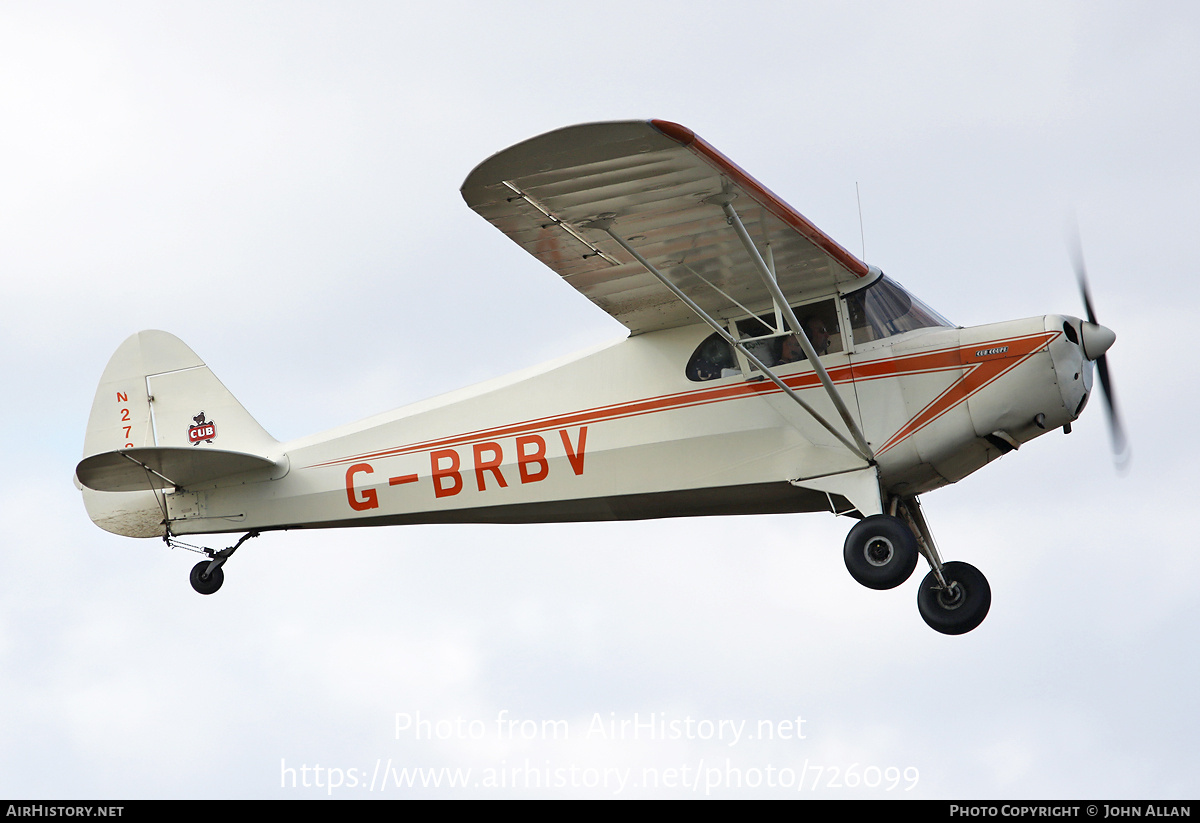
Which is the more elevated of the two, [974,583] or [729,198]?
[729,198]

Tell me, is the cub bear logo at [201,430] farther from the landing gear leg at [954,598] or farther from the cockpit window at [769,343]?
the landing gear leg at [954,598]

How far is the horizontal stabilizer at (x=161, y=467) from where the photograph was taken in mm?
10609

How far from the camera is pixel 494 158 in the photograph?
26.2 feet

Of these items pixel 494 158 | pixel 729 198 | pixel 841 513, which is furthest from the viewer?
pixel 841 513

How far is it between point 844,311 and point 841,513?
4.99 feet

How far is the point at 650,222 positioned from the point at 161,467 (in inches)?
195

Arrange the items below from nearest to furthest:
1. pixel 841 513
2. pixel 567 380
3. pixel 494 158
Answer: pixel 494 158 → pixel 841 513 → pixel 567 380

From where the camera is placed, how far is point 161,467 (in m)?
11.1

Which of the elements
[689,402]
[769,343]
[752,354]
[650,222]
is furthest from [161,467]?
[769,343]

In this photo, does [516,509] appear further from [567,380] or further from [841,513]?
[841,513]

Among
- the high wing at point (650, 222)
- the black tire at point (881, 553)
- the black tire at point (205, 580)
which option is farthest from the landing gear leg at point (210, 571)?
the black tire at point (881, 553)

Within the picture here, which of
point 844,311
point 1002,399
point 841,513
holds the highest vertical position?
point 844,311

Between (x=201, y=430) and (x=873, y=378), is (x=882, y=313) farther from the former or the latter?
(x=201, y=430)
